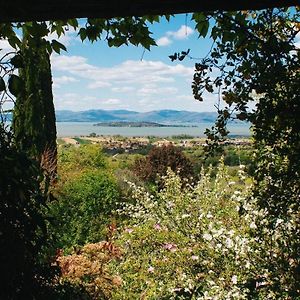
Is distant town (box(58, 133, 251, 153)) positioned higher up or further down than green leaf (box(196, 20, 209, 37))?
further down

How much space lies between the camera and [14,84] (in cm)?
168

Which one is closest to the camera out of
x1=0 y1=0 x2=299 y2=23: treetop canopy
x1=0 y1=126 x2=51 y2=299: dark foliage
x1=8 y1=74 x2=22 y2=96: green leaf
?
x1=0 y1=0 x2=299 y2=23: treetop canopy

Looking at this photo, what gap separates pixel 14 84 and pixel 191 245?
4.95 metres

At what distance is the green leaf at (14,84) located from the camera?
5.52ft

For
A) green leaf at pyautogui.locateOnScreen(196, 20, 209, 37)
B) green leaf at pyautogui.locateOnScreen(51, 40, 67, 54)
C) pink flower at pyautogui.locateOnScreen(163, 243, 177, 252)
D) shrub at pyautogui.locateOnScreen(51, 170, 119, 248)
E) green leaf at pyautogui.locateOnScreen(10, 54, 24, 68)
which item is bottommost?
shrub at pyautogui.locateOnScreen(51, 170, 119, 248)

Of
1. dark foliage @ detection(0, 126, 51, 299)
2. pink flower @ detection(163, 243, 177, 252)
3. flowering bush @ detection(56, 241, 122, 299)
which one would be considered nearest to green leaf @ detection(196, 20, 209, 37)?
dark foliage @ detection(0, 126, 51, 299)

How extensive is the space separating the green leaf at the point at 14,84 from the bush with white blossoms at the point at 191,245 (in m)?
3.40

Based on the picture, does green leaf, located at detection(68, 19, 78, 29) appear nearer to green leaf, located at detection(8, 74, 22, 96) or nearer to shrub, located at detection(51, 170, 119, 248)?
green leaf, located at detection(8, 74, 22, 96)

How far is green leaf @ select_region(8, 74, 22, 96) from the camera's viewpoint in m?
1.68

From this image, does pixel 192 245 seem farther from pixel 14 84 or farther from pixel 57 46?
pixel 14 84

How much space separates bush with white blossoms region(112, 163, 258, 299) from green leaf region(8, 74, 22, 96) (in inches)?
134

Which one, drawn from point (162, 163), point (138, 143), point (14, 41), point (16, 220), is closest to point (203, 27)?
point (14, 41)

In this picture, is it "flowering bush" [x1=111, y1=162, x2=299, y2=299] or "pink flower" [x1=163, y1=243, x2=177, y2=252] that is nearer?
"flowering bush" [x1=111, y1=162, x2=299, y2=299]

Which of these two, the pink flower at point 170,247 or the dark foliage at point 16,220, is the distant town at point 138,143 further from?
the pink flower at point 170,247
